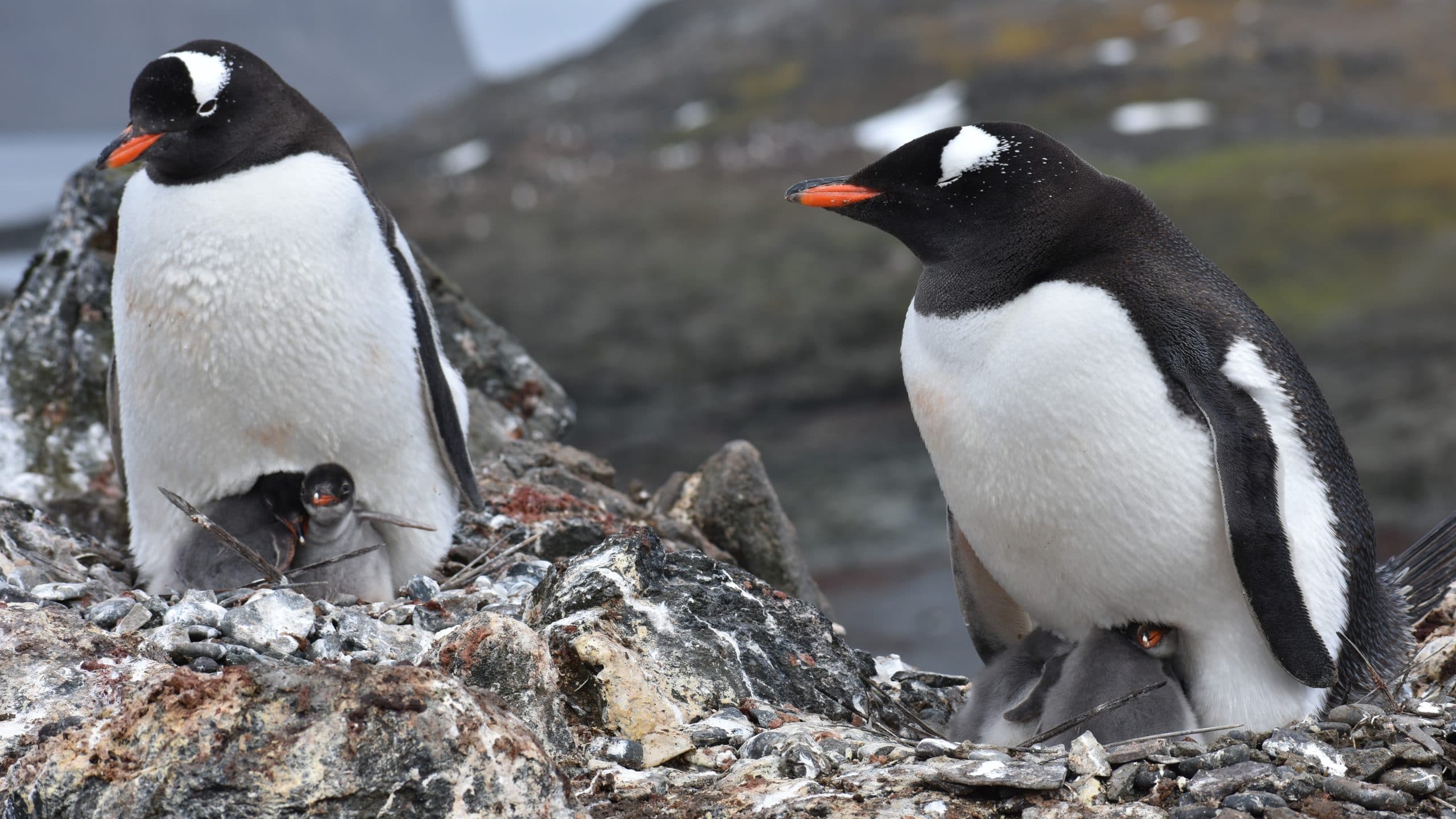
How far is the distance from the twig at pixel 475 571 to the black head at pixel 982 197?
4.85ft

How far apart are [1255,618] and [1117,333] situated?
0.76 m

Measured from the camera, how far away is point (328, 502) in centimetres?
376

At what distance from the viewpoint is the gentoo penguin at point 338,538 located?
3.77m

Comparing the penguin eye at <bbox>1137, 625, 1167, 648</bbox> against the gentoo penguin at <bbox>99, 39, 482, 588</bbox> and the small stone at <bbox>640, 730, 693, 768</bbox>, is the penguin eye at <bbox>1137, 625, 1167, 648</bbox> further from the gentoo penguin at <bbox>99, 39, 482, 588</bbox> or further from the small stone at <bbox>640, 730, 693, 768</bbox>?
the gentoo penguin at <bbox>99, 39, 482, 588</bbox>

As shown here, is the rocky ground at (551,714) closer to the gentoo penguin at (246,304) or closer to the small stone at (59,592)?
the small stone at (59,592)

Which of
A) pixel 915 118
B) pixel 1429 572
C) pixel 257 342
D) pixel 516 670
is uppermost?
pixel 915 118

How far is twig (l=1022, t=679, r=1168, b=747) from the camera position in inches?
121

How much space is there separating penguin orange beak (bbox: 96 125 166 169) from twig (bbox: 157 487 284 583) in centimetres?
90

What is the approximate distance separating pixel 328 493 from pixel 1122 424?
216 centimetres

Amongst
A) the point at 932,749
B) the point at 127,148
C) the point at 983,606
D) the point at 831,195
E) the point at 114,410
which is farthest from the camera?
the point at 114,410

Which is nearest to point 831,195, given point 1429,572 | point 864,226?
point 1429,572

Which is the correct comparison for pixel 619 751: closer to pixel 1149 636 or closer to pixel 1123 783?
pixel 1123 783

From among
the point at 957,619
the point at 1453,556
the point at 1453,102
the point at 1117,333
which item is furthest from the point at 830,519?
the point at 1453,102

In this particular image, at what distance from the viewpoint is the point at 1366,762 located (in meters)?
2.63
